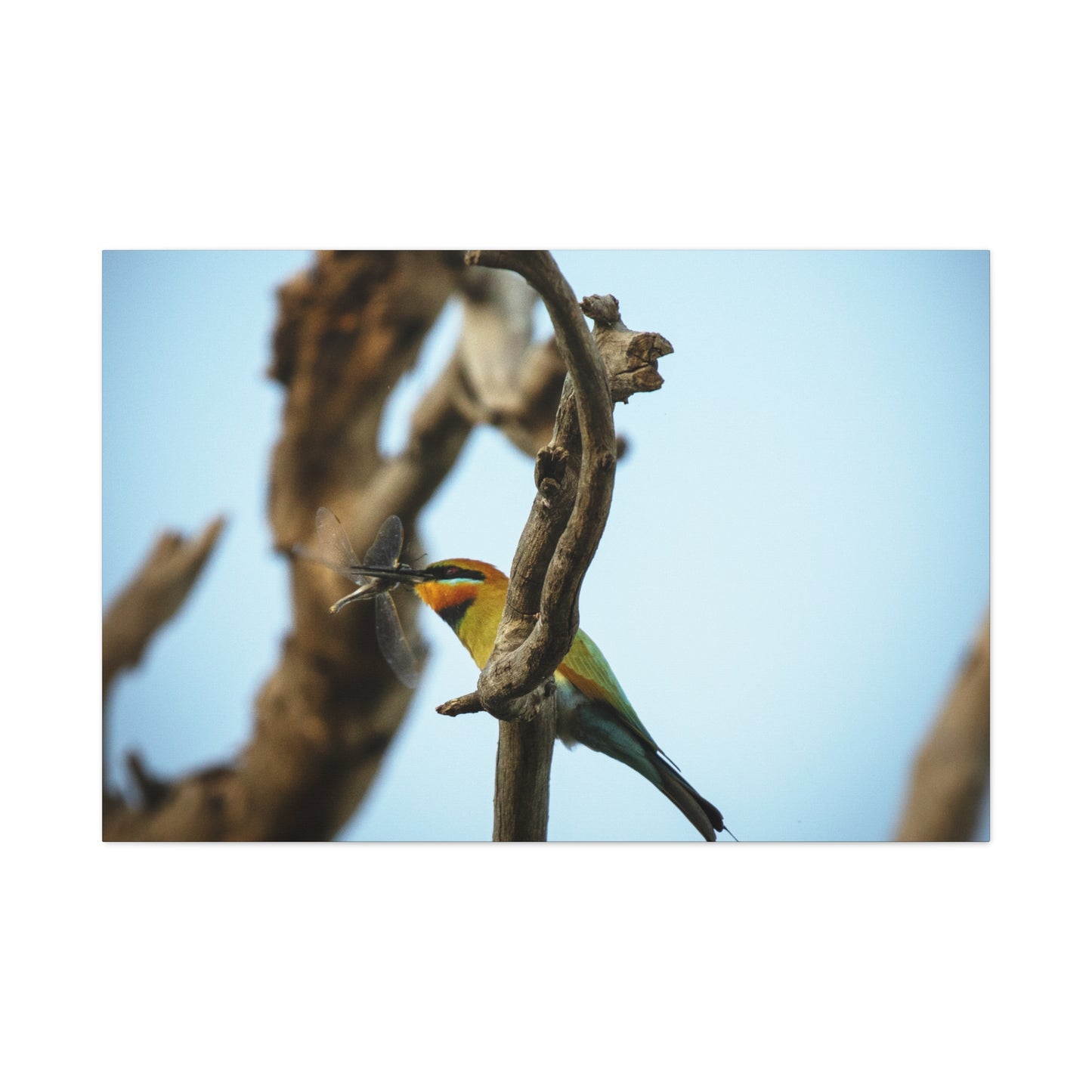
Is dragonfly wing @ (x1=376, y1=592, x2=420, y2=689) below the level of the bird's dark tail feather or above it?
above

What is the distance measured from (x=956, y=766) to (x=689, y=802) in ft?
1.65

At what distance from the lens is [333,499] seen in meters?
1.97

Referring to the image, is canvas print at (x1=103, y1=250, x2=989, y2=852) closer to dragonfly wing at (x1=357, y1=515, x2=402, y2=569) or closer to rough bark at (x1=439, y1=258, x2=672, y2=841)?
dragonfly wing at (x1=357, y1=515, x2=402, y2=569)

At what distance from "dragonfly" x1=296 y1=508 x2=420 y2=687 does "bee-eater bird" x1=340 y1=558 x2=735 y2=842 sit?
47 mm

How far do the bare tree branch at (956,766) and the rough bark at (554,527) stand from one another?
2.30 ft

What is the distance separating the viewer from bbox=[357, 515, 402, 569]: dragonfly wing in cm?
196

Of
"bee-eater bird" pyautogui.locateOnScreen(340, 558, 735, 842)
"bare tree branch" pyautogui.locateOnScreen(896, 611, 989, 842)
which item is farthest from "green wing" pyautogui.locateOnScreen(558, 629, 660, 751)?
"bare tree branch" pyautogui.locateOnScreen(896, 611, 989, 842)

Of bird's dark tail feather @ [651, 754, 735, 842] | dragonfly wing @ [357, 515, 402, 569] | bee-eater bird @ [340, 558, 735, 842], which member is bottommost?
bird's dark tail feather @ [651, 754, 735, 842]

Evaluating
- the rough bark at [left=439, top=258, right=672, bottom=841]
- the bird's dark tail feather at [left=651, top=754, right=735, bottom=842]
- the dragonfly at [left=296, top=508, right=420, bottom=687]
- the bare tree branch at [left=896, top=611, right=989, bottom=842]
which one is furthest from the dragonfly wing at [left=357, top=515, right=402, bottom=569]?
the bare tree branch at [left=896, top=611, right=989, bottom=842]

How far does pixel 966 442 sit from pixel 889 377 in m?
0.19

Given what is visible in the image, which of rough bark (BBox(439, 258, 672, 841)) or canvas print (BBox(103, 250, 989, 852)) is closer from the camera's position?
rough bark (BBox(439, 258, 672, 841))
